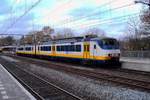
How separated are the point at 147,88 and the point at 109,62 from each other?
13.8m

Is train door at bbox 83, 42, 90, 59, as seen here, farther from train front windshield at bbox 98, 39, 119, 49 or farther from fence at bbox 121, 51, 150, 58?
fence at bbox 121, 51, 150, 58

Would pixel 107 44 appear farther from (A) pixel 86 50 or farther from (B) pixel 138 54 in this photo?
(B) pixel 138 54

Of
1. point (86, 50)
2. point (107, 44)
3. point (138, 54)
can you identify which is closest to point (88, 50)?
point (86, 50)

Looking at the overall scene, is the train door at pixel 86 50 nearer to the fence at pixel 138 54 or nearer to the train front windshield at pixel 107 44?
the train front windshield at pixel 107 44

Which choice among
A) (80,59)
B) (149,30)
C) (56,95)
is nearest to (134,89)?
(56,95)

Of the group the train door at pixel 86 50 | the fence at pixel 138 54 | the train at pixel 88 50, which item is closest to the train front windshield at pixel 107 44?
the train at pixel 88 50

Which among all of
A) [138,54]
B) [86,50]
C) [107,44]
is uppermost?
[107,44]

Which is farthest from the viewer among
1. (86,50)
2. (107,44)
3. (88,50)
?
(86,50)

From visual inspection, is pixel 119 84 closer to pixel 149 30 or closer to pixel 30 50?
pixel 149 30

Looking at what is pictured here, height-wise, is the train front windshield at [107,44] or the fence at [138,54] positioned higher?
the train front windshield at [107,44]

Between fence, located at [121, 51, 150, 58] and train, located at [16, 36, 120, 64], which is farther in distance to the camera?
fence, located at [121, 51, 150, 58]

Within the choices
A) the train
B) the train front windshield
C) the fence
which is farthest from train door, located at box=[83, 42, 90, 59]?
the fence

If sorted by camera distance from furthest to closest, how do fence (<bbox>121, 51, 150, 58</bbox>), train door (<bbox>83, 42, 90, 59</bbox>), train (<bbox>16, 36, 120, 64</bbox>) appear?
fence (<bbox>121, 51, 150, 58</bbox>)
train door (<bbox>83, 42, 90, 59</bbox>)
train (<bbox>16, 36, 120, 64</bbox>)

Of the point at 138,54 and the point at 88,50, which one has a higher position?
the point at 88,50
